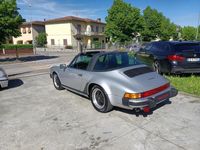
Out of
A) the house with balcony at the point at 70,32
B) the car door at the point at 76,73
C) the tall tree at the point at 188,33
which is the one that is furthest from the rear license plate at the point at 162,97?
the tall tree at the point at 188,33

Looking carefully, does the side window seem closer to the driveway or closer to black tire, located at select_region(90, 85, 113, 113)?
black tire, located at select_region(90, 85, 113, 113)

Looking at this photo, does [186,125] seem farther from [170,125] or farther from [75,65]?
[75,65]

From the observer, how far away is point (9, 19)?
58.7 ft

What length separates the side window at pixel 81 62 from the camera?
5370 mm

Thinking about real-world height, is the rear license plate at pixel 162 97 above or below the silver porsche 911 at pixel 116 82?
below

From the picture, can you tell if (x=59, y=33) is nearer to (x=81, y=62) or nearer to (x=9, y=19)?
(x=9, y=19)

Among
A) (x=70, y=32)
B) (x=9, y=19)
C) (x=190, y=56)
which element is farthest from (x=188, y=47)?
(x=70, y=32)

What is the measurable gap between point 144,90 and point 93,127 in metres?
1.29

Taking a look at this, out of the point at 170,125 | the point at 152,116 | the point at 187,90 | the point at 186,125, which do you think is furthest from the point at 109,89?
the point at 187,90

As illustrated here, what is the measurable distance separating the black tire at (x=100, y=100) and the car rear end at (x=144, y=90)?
0.54 metres

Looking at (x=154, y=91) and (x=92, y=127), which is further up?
(x=154, y=91)

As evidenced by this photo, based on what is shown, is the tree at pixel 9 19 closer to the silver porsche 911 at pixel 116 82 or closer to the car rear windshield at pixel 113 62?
the silver porsche 911 at pixel 116 82

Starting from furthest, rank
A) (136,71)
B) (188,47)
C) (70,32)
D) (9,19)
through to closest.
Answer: (70,32)
(9,19)
(188,47)
(136,71)

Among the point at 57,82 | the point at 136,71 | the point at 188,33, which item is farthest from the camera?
Answer: the point at 188,33
